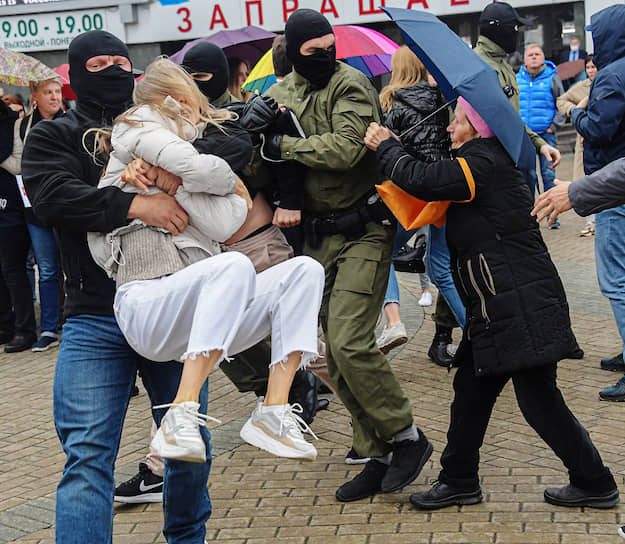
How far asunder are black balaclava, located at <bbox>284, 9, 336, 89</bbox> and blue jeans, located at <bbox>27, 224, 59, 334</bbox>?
4.24 metres

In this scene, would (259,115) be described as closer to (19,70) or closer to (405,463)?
(405,463)

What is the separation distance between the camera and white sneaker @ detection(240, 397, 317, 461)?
9.93ft


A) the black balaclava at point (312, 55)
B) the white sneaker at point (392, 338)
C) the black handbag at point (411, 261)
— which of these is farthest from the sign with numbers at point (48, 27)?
the black balaclava at point (312, 55)

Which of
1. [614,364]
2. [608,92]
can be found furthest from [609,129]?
[614,364]

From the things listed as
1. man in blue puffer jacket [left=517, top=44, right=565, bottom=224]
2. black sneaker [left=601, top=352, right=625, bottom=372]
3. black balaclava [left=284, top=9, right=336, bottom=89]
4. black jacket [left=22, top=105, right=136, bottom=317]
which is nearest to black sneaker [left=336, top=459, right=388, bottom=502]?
black jacket [left=22, top=105, right=136, bottom=317]

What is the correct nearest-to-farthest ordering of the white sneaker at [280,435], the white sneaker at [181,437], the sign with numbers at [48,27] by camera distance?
the white sneaker at [181,437] → the white sneaker at [280,435] → the sign with numbers at [48,27]

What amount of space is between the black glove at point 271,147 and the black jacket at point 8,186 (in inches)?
162

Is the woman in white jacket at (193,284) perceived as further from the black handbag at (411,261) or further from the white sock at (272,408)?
the black handbag at (411,261)

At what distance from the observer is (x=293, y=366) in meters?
3.12

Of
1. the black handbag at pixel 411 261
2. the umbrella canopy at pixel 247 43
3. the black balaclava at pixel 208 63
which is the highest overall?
the umbrella canopy at pixel 247 43

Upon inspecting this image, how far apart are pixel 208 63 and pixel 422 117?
64.3 inches

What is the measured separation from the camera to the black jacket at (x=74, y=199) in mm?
3227

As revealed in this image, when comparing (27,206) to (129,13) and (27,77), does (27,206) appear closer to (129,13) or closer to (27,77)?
(27,77)

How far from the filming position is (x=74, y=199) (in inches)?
127
